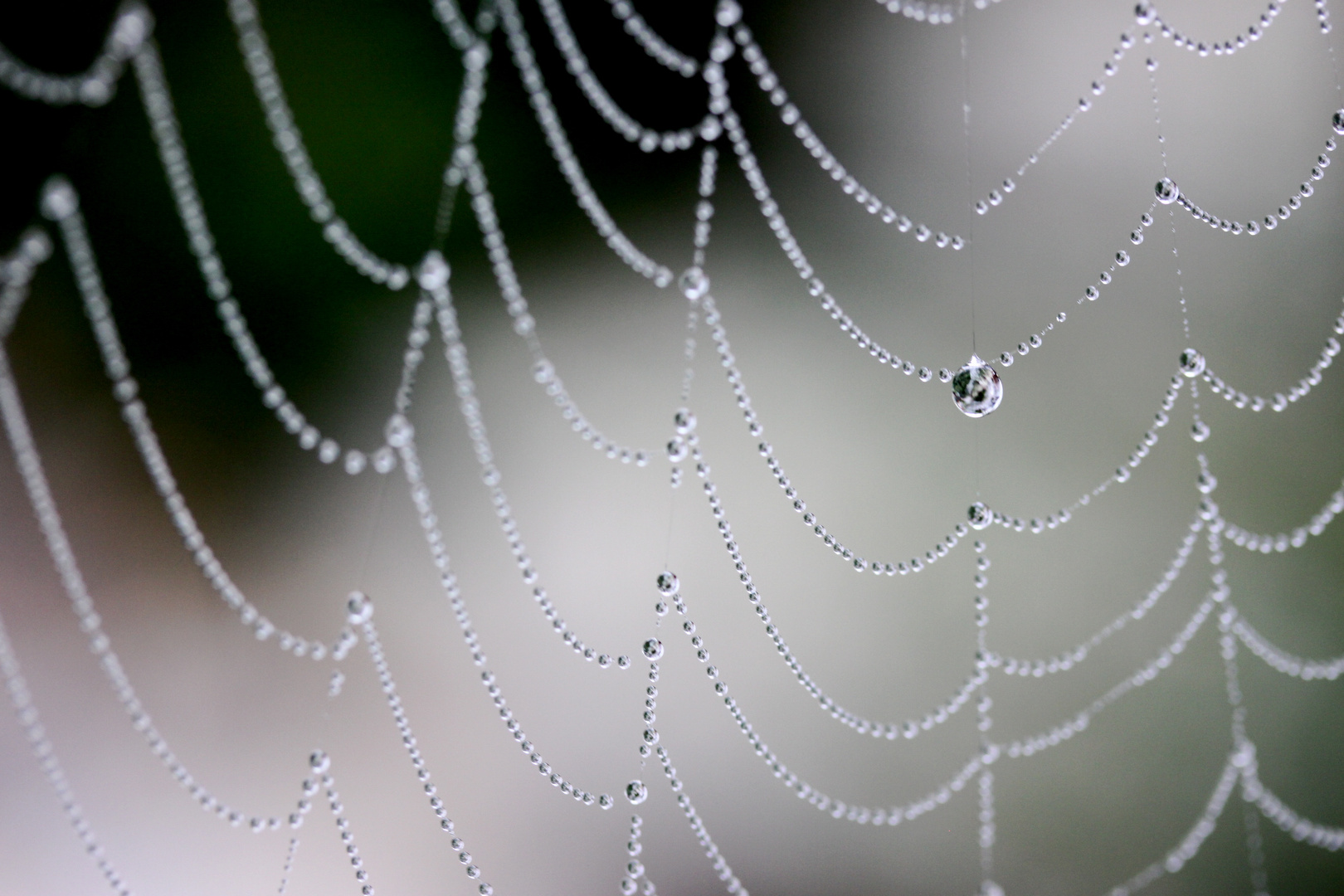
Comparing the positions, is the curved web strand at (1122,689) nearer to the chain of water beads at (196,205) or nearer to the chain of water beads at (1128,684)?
the chain of water beads at (1128,684)

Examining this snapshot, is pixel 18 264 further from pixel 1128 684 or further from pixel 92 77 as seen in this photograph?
pixel 1128 684

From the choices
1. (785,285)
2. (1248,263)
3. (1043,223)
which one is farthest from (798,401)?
(1248,263)

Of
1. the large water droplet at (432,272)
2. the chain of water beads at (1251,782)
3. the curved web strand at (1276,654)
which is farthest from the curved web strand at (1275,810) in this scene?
the large water droplet at (432,272)

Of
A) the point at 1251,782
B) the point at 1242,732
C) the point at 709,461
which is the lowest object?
the point at 1251,782

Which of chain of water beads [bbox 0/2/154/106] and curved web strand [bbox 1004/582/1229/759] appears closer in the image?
chain of water beads [bbox 0/2/154/106]

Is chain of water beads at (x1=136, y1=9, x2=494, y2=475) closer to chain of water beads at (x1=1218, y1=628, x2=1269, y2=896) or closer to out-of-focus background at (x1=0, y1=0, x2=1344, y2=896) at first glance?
out-of-focus background at (x1=0, y1=0, x2=1344, y2=896)

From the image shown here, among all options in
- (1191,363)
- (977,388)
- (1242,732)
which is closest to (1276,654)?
(1242,732)

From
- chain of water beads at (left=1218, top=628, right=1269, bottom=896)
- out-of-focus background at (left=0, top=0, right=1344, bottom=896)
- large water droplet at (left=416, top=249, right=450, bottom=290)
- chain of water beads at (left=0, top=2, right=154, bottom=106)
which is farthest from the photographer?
chain of water beads at (left=1218, top=628, right=1269, bottom=896)

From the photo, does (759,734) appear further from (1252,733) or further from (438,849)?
(1252,733)

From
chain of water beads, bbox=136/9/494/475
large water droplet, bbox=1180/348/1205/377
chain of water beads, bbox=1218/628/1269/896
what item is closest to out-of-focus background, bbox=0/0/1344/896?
chain of water beads, bbox=1218/628/1269/896
